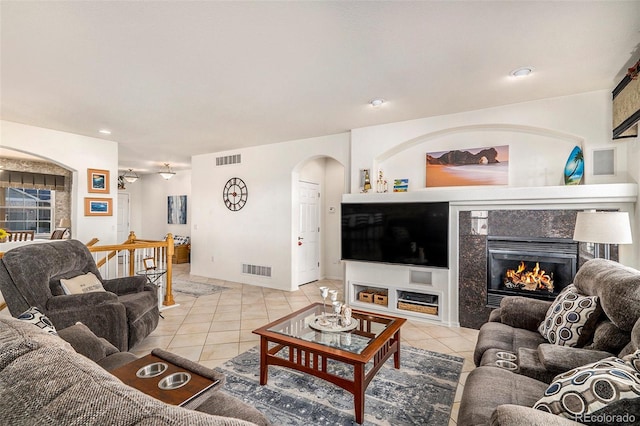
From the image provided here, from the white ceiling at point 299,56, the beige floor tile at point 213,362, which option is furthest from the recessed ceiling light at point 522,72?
the beige floor tile at point 213,362

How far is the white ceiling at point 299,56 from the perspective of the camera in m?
2.05

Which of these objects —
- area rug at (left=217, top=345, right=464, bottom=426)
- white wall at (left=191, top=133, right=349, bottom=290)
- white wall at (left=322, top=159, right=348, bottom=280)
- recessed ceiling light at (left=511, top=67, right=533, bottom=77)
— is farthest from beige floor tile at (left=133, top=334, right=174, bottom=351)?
recessed ceiling light at (left=511, top=67, right=533, bottom=77)

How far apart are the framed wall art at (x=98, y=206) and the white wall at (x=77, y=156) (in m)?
0.05

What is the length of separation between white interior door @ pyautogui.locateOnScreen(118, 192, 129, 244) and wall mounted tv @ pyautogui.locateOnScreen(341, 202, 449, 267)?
8.37m

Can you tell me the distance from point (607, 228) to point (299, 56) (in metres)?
2.84

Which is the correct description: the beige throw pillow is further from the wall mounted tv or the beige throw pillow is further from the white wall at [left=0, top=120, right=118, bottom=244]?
the wall mounted tv

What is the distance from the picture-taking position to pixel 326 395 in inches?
92.0

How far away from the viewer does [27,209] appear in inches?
318

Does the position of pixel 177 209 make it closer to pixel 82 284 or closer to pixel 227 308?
pixel 227 308

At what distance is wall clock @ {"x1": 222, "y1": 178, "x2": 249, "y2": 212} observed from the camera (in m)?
6.24

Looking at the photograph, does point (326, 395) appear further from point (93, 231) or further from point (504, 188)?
point (93, 231)

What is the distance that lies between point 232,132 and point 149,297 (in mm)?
Result: 2805

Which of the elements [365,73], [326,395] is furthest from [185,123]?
[326,395]

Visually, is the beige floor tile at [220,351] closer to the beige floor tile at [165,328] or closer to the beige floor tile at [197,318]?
the beige floor tile at [165,328]
